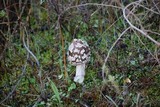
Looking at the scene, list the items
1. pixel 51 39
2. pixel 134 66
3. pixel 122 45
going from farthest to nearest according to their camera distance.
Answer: pixel 51 39 → pixel 122 45 → pixel 134 66

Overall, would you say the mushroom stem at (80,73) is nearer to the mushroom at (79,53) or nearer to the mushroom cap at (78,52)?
the mushroom at (79,53)

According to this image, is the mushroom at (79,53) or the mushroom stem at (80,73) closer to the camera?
the mushroom at (79,53)

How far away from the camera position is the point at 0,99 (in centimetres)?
259

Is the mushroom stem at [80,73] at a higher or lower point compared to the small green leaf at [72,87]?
higher

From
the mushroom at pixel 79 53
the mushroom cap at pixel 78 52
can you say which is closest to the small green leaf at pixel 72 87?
the mushroom at pixel 79 53

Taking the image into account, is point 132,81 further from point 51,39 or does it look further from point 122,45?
point 51,39

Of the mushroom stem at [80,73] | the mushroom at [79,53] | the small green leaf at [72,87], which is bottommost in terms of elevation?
the small green leaf at [72,87]

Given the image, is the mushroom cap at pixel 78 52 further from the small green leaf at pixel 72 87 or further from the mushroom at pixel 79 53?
the small green leaf at pixel 72 87

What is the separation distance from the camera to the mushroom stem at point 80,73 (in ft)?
9.32

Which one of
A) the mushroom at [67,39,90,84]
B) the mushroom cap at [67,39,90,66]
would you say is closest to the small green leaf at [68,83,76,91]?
the mushroom at [67,39,90,84]

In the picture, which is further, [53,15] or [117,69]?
[53,15]

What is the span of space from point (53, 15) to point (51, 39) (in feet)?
0.96

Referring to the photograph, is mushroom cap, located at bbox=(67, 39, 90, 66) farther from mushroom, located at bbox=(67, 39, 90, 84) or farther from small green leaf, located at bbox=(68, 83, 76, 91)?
small green leaf, located at bbox=(68, 83, 76, 91)

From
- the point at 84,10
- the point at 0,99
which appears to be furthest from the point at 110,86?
the point at 84,10
